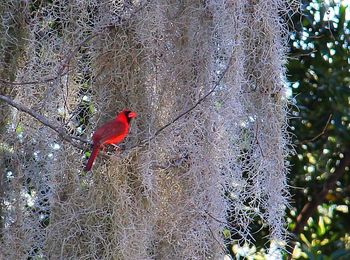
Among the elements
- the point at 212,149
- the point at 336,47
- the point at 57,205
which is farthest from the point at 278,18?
the point at 336,47

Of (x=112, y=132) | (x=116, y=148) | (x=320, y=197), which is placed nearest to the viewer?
(x=112, y=132)

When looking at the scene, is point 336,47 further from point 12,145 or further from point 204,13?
point 12,145

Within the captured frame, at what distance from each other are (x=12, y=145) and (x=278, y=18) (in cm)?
79

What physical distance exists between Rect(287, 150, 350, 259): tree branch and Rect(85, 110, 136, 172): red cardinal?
1.29 m

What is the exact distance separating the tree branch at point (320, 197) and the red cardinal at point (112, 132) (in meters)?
1.29

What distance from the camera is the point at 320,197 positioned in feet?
11.0

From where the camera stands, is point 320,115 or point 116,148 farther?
point 320,115

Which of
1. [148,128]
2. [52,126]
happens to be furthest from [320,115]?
[52,126]

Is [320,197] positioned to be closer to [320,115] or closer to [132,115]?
[320,115]

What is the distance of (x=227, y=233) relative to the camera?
2.59 meters

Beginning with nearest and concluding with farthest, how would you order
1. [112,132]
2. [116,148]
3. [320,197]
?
[112,132] → [116,148] → [320,197]

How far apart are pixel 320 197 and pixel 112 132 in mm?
1377

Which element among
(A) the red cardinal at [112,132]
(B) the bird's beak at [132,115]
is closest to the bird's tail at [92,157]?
(A) the red cardinal at [112,132]

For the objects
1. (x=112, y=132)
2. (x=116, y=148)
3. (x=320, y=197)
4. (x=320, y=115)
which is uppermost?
(x=112, y=132)
